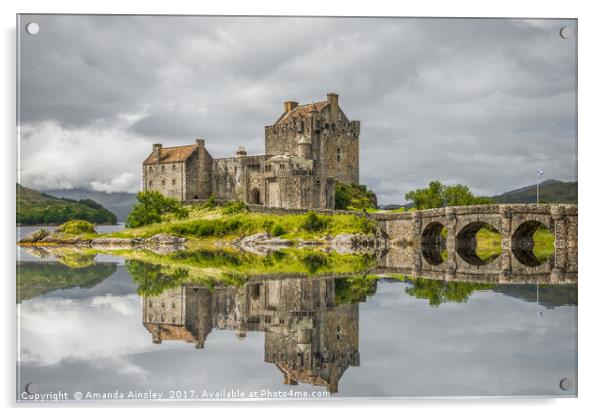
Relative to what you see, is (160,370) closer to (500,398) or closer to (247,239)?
(500,398)

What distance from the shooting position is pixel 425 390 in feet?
29.7

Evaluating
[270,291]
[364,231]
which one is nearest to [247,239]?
[364,231]

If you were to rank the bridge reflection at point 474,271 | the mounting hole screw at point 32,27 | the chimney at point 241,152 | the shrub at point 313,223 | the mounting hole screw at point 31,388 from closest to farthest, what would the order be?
1. the mounting hole screw at point 31,388
2. the mounting hole screw at point 32,27
3. the bridge reflection at point 474,271
4. the shrub at point 313,223
5. the chimney at point 241,152

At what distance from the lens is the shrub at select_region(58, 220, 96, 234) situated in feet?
91.4

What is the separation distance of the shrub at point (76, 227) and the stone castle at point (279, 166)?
18.8m

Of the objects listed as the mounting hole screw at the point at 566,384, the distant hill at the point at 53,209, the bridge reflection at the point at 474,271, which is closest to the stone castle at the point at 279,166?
the distant hill at the point at 53,209

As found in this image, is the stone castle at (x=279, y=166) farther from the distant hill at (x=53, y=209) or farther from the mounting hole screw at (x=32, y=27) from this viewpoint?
the mounting hole screw at (x=32, y=27)

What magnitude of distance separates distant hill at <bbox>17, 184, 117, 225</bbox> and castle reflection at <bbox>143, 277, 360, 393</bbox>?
3.07 meters

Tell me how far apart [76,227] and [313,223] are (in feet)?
51.6

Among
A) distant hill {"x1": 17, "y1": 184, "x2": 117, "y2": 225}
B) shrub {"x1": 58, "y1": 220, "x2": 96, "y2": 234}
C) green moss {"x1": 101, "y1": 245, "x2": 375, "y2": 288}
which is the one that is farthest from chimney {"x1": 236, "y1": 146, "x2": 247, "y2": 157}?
green moss {"x1": 101, "y1": 245, "x2": 375, "y2": 288}

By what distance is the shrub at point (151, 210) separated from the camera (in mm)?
42188

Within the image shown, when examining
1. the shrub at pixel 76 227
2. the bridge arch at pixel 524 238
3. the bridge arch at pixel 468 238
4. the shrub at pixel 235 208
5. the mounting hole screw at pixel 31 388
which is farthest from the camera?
the shrub at pixel 235 208

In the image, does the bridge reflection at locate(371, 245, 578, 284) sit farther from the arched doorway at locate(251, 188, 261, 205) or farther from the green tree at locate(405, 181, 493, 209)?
the arched doorway at locate(251, 188, 261, 205)

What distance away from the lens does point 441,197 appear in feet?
150
